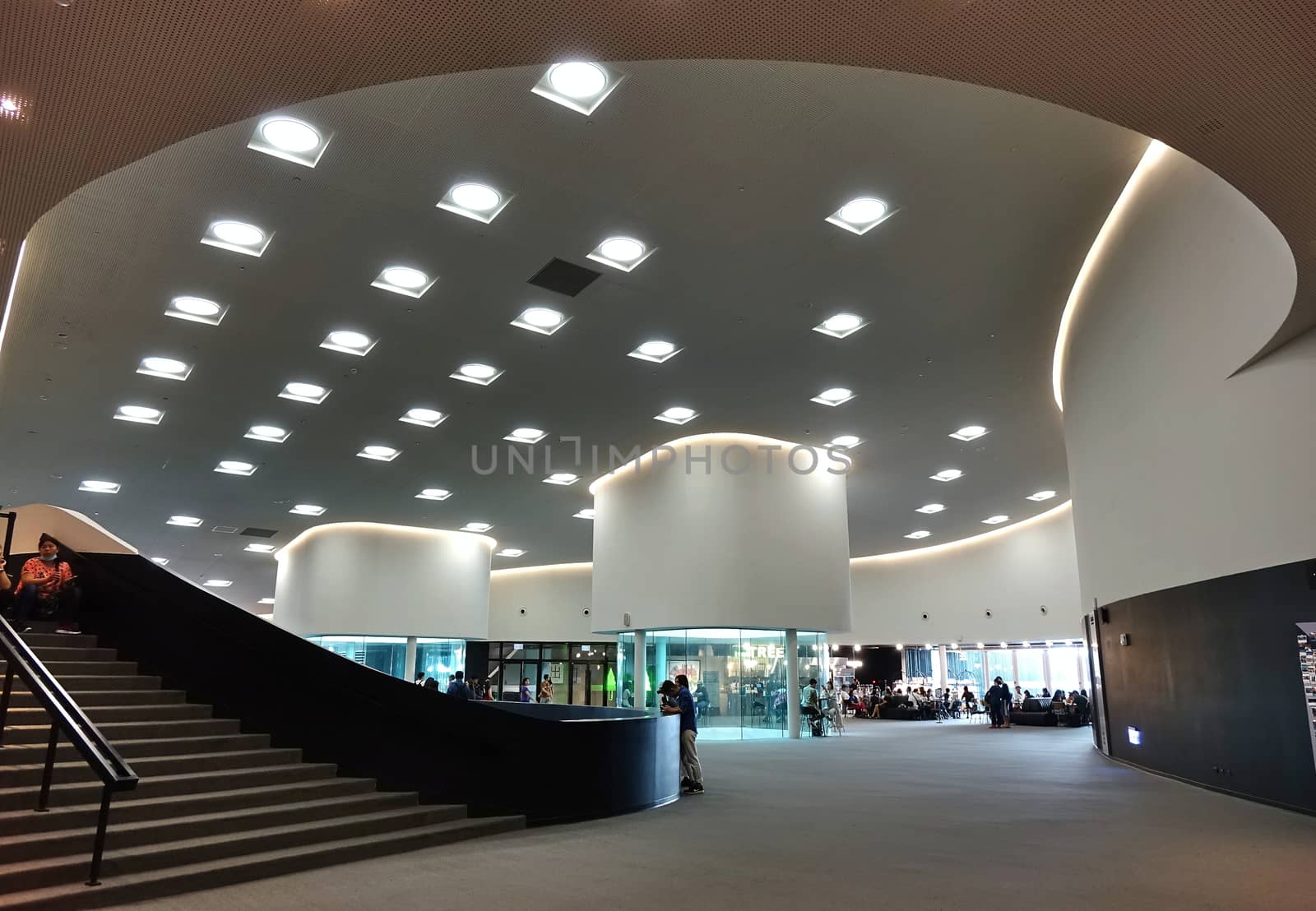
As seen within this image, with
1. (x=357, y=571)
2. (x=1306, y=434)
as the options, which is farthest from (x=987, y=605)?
(x=1306, y=434)

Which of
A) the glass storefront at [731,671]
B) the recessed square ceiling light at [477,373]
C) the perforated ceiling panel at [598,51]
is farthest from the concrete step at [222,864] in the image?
the glass storefront at [731,671]

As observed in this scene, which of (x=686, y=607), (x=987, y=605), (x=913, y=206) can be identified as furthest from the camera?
(x=987, y=605)

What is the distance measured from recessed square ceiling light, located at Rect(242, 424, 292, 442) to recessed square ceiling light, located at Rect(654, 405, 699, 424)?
23.1 feet

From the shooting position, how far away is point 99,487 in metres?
20.4

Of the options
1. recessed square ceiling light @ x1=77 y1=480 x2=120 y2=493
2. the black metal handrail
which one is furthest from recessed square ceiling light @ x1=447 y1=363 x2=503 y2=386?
recessed square ceiling light @ x1=77 y1=480 x2=120 y2=493

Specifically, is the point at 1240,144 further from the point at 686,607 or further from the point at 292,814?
the point at 686,607

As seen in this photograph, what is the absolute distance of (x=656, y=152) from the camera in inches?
318

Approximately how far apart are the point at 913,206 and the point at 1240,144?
12.9ft

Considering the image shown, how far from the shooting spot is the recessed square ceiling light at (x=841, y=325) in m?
11.8

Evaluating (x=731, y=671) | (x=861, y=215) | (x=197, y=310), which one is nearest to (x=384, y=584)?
(x=731, y=671)

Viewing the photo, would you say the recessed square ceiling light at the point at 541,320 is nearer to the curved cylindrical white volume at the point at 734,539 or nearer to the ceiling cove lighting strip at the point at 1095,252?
the curved cylindrical white volume at the point at 734,539

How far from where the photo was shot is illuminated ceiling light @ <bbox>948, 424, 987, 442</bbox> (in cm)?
1772

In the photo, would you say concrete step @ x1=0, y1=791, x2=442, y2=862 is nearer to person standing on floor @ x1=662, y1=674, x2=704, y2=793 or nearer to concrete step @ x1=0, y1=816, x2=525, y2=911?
concrete step @ x1=0, y1=816, x2=525, y2=911

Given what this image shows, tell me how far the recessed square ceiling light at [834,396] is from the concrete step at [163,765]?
10.0 meters
